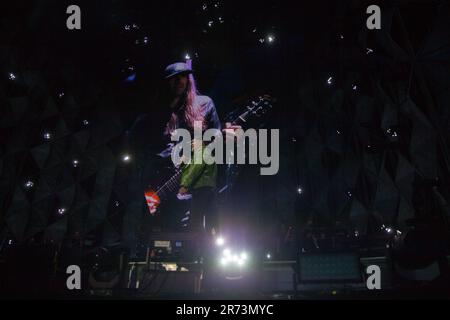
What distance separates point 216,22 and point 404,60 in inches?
159

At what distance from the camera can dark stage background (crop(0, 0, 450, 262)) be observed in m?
6.38

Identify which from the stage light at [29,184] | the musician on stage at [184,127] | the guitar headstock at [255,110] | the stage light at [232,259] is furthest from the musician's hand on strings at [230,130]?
the stage light at [29,184]

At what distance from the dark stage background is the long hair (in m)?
0.98

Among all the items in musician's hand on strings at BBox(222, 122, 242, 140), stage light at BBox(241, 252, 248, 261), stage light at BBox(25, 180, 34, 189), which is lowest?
stage light at BBox(241, 252, 248, 261)

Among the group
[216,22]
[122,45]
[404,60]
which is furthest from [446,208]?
[122,45]

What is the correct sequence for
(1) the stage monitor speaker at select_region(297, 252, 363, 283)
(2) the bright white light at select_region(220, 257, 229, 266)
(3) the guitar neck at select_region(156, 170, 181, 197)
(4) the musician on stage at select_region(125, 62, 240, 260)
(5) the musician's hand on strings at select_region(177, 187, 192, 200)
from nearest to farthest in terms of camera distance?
(1) the stage monitor speaker at select_region(297, 252, 363, 283) → (2) the bright white light at select_region(220, 257, 229, 266) → (4) the musician on stage at select_region(125, 62, 240, 260) → (5) the musician's hand on strings at select_region(177, 187, 192, 200) → (3) the guitar neck at select_region(156, 170, 181, 197)

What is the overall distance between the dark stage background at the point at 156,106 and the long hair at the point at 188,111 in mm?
978

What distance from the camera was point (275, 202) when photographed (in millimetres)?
7086

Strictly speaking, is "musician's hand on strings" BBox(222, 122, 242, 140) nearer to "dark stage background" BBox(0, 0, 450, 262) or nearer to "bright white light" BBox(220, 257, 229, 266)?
"dark stage background" BBox(0, 0, 450, 262)

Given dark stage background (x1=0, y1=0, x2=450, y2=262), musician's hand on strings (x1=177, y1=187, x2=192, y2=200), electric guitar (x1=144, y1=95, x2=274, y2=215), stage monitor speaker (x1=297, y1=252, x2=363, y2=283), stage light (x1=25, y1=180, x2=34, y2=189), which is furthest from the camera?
stage light (x1=25, y1=180, x2=34, y2=189)

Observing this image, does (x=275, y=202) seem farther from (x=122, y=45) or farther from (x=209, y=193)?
(x=122, y=45)

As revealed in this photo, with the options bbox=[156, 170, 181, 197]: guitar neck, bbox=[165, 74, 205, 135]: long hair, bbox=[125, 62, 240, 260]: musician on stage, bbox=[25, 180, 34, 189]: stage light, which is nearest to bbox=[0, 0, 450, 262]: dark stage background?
bbox=[25, 180, 34, 189]: stage light

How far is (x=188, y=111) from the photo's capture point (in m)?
5.91

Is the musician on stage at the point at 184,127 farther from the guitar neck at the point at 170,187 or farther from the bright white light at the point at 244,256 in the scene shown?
the bright white light at the point at 244,256
